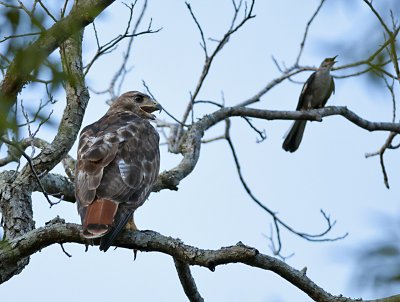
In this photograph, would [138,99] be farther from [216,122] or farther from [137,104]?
[216,122]

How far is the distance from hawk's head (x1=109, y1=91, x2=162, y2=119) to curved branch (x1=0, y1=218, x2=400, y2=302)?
8.10 feet

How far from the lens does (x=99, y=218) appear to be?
4.63 meters

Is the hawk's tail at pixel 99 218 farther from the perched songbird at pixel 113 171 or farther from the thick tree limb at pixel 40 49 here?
the thick tree limb at pixel 40 49

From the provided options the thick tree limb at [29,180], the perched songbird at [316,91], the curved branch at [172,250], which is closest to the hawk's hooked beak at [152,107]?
the thick tree limb at [29,180]

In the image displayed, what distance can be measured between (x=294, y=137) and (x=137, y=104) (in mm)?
3456

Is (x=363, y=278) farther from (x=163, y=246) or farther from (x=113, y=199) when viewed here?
(x=113, y=199)

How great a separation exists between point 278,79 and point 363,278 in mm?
5393

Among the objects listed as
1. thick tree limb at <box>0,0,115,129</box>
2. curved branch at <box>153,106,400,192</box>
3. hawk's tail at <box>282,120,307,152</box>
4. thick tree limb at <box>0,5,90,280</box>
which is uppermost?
hawk's tail at <box>282,120,307,152</box>

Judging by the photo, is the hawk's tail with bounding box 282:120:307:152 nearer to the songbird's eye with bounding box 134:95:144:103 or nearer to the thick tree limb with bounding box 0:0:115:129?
the songbird's eye with bounding box 134:95:144:103

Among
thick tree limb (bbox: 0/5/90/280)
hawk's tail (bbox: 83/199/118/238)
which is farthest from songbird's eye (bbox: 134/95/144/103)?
hawk's tail (bbox: 83/199/118/238)

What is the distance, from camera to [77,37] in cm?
337

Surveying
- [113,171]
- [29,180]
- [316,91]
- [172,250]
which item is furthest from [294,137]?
[172,250]

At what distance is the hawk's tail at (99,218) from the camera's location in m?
4.46

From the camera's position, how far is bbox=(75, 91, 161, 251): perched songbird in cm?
466
